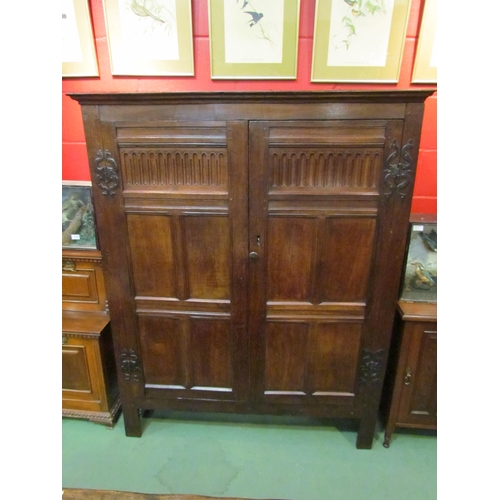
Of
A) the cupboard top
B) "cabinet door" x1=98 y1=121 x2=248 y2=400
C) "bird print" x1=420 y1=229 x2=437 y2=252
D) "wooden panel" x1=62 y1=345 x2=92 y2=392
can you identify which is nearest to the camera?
the cupboard top

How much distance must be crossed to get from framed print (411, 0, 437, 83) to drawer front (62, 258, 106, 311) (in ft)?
6.31

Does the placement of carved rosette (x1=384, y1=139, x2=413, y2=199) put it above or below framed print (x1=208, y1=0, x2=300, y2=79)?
below

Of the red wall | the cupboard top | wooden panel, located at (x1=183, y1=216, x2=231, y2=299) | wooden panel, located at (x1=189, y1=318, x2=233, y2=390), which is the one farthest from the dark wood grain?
the red wall

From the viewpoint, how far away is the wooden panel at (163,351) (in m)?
1.49

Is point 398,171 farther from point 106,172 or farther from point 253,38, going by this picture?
point 106,172

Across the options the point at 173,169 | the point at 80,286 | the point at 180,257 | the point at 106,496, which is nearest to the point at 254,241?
the point at 180,257

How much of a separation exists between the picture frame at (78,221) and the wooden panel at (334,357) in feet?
4.17

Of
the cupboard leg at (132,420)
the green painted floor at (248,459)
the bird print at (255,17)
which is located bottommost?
the green painted floor at (248,459)

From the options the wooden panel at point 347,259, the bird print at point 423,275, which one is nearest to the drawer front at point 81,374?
the wooden panel at point 347,259

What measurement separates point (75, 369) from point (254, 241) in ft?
4.01

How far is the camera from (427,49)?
1.48m

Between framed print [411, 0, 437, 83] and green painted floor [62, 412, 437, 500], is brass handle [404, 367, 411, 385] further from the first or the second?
framed print [411, 0, 437, 83]

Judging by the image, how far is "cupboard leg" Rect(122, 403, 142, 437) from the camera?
1.64 m

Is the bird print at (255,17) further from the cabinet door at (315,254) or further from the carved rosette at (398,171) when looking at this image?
the carved rosette at (398,171)
